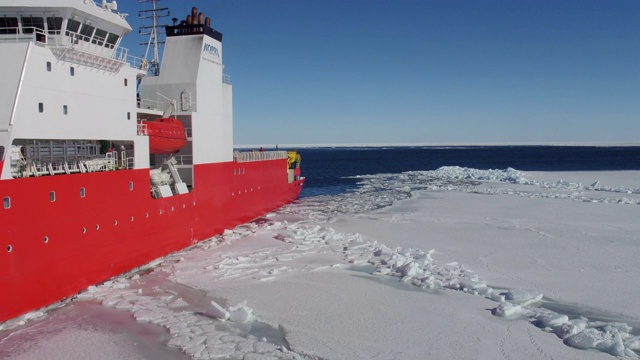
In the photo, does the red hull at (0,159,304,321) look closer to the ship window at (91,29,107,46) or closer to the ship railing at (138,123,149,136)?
the ship railing at (138,123,149,136)

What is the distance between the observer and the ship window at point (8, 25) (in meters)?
9.58

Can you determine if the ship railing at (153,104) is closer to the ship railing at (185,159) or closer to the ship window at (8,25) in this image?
the ship railing at (185,159)

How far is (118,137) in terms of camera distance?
37.9ft

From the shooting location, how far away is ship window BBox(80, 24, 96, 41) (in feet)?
34.4

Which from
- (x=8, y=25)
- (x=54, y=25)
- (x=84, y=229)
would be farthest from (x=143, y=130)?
(x=8, y=25)

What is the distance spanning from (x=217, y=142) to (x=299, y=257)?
20.6 feet

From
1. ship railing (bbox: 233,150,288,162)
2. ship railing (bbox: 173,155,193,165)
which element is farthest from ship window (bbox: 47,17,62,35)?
ship railing (bbox: 233,150,288,162)

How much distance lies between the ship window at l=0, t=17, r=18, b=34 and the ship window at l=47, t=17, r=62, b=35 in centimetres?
59

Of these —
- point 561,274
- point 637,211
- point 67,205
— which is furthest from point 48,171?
point 637,211

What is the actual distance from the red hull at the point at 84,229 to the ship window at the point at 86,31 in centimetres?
309

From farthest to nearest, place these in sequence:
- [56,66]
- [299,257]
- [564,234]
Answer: [564,234]
[299,257]
[56,66]

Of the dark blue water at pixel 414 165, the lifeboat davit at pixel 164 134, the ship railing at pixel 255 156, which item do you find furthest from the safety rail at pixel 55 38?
the dark blue water at pixel 414 165

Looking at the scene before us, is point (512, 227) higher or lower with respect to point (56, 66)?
lower

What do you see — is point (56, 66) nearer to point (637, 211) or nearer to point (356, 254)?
point (356, 254)
